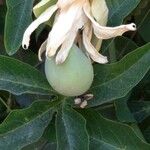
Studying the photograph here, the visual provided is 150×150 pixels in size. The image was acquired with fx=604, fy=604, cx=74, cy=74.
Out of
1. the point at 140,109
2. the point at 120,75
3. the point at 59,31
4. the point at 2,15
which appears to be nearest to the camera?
the point at 59,31

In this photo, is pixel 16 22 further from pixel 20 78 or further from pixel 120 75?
pixel 120 75

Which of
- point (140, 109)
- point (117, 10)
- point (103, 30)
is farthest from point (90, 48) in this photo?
point (140, 109)

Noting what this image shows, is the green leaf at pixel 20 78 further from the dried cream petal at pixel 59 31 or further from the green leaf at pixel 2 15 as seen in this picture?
the green leaf at pixel 2 15

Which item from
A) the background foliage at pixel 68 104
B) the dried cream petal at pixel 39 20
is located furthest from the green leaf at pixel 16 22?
the dried cream petal at pixel 39 20

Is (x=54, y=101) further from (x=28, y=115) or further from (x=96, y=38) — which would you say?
(x=96, y=38)

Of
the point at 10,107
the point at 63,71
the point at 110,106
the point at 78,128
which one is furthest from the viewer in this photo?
the point at 10,107

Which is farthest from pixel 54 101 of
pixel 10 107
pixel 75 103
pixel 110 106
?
pixel 10 107
